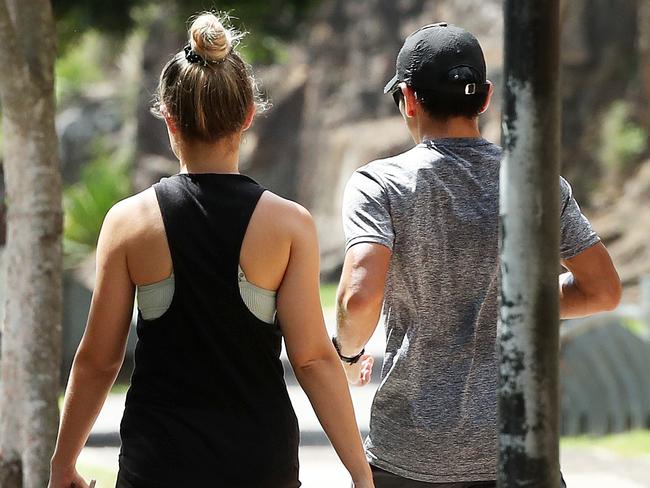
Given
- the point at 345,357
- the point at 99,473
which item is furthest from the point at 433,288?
the point at 99,473

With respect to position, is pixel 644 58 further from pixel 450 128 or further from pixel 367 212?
pixel 367 212

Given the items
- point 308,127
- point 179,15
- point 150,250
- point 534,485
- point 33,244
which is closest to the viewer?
point 534,485

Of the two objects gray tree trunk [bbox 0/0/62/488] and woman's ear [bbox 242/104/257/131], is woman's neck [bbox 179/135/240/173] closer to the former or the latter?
woman's ear [bbox 242/104/257/131]

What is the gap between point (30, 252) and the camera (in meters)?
5.48

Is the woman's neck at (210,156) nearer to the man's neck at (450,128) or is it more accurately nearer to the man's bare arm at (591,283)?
the man's neck at (450,128)

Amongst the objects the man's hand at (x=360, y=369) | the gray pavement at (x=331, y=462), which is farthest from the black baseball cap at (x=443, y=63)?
the gray pavement at (x=331, y=462)

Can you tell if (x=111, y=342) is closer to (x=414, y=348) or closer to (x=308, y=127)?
(x=414, y=348)

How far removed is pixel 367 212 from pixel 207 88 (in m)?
0.46

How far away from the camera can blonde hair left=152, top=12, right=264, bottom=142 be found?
276 cm

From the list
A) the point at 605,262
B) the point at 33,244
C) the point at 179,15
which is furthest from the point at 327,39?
the point at 605,262

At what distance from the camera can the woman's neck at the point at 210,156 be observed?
9.16 feet

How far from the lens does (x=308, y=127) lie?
2420 centimetres

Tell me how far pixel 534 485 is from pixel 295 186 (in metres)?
22.4

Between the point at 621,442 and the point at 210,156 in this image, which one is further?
the point at 621,442
